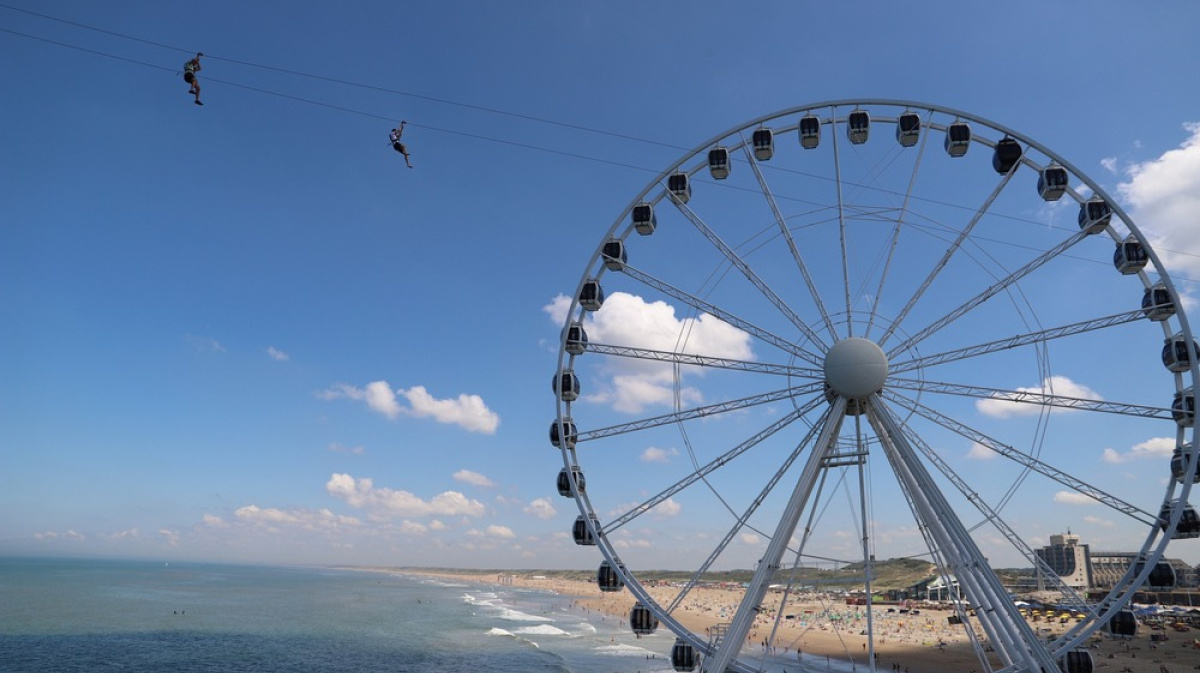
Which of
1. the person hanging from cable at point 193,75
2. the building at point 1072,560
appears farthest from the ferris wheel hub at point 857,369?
the building at point 1072,560

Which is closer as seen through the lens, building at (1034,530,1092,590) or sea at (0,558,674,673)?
sea at (0,558,674,673)

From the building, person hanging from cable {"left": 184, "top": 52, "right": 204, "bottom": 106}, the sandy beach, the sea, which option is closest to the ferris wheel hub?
the sandy beach

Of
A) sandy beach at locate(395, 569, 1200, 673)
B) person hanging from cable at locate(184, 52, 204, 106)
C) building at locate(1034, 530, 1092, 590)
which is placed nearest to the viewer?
person hanging from cable at locate(184, 52, 204, 106)

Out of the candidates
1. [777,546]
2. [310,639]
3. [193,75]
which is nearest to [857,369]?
[777,546]

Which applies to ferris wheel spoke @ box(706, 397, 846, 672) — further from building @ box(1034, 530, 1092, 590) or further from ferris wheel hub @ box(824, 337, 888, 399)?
building @ box(1034, 530, 1092, 590)

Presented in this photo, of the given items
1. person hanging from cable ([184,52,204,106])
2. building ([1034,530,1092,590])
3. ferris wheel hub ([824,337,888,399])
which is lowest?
building ([1034,530,1092,590])

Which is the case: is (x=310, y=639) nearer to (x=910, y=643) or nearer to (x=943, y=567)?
(x=910, y=643)

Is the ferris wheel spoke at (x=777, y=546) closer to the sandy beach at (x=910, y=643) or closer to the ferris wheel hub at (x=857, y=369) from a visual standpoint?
the ferris wheel hub at (x=857, y=369)
